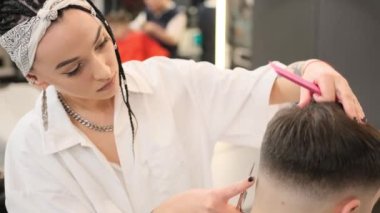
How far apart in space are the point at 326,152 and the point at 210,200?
215mm

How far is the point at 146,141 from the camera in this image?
1.31 m

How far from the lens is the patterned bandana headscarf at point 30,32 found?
109cm

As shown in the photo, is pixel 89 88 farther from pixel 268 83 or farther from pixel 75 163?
pixel 268 83

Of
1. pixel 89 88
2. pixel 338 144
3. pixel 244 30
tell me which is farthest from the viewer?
pixel 244 30

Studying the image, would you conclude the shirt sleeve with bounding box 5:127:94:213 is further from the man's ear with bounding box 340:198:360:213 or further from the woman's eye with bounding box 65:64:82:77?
the man's ear with bounding box 340:198:360:213

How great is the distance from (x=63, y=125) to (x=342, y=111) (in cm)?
66

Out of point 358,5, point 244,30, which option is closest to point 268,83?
point 358,5

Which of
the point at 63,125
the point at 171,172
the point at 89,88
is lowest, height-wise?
the point at 171,172

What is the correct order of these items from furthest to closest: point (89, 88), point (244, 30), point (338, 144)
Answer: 1. point (244, 30)
2. point (89, 88)
3. point (338, 144)

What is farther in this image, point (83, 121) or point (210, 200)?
point (83, 121)

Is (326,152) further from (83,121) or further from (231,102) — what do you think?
(83,121)

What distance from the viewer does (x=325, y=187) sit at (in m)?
0.93

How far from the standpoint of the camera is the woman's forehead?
1.10m

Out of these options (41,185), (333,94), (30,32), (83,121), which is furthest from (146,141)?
(333,94)
